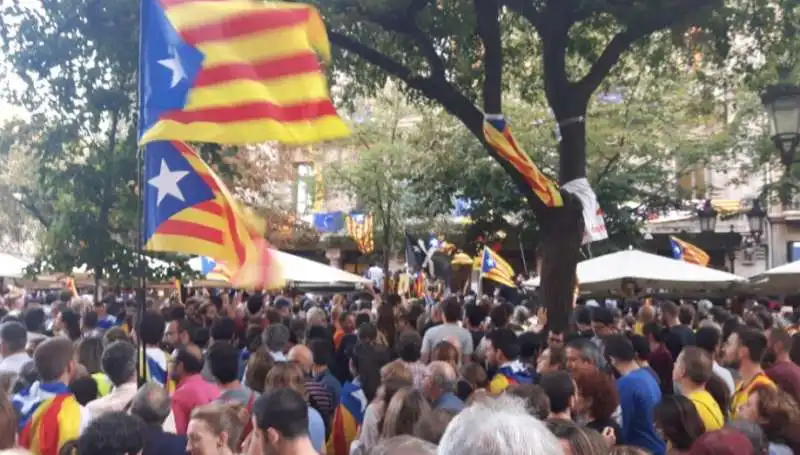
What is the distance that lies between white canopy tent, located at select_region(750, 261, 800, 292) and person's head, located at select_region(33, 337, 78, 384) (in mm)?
10491

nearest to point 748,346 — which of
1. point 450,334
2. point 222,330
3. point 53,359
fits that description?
point 450,334

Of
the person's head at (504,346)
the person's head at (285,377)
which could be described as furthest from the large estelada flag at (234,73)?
the person's head at (504,346)

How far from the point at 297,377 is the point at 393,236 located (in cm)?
2486

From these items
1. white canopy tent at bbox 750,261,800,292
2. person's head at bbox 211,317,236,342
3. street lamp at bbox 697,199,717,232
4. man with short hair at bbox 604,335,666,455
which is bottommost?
man with short hair at bbox 604,335,666,455

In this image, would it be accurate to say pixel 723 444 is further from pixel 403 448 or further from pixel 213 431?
pixel 213 431

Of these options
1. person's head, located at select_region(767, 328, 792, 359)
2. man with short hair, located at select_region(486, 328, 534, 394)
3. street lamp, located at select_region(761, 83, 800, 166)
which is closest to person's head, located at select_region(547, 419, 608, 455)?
man with short hair, located at select_region(486, 328, 534, 394)

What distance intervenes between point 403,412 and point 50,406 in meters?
2.06

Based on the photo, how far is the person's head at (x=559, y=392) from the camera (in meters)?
4.98

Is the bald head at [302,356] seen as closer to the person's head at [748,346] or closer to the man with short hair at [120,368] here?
the man with short hair at [120,368]

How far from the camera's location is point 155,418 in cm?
462

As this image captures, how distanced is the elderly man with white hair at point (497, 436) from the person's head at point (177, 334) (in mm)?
6483

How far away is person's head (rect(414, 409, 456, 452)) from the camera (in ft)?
13.9

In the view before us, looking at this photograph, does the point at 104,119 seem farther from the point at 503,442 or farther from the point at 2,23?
the point at 503,442

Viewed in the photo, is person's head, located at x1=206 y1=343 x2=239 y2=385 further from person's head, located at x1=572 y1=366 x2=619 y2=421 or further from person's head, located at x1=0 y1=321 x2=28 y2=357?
person's head, located at x1=572 y1=366 x2=619 y2=421
